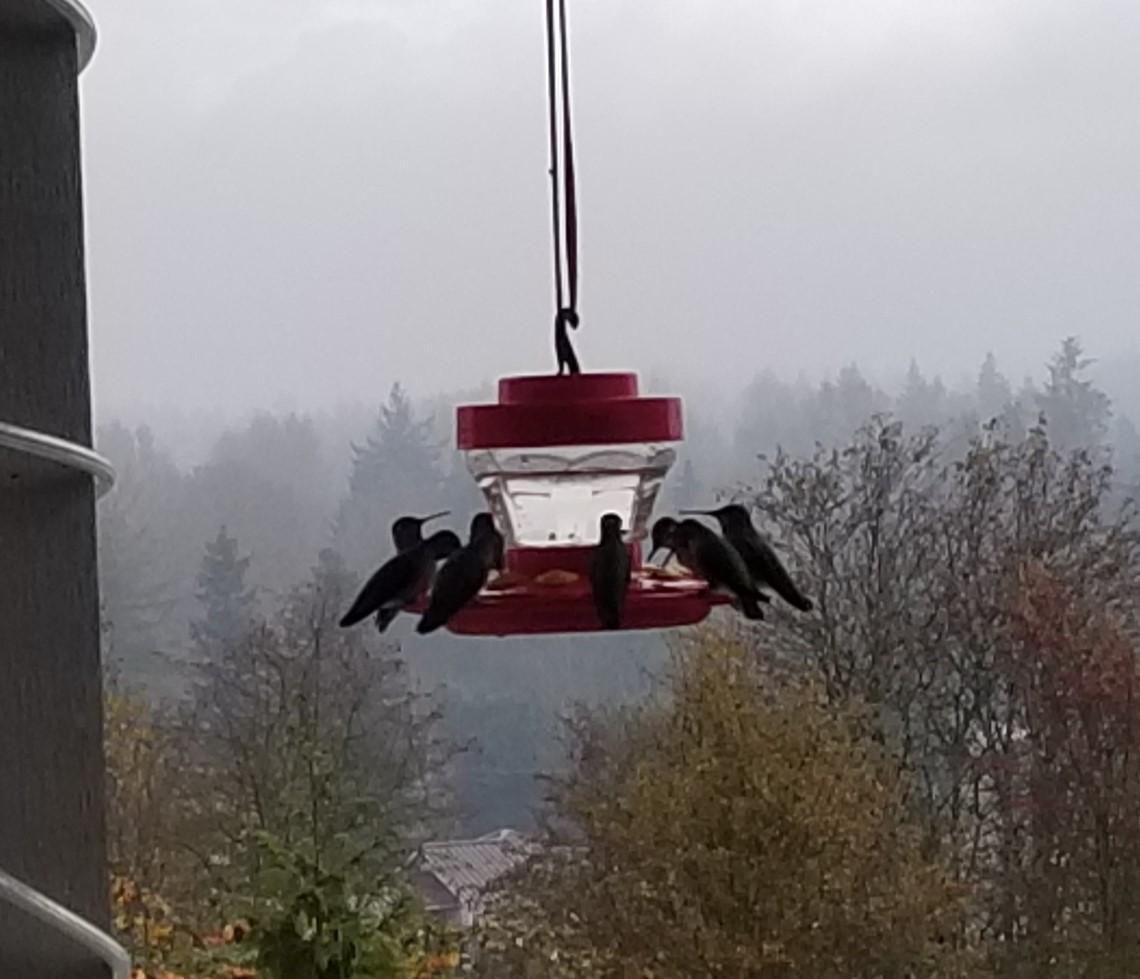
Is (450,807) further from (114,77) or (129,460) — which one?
(114,77)

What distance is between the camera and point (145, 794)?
157 centimetres

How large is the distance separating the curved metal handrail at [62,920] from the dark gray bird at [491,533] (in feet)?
1.55

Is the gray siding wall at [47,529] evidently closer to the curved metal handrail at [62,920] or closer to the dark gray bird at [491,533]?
the curved metal handrail at [62,920]

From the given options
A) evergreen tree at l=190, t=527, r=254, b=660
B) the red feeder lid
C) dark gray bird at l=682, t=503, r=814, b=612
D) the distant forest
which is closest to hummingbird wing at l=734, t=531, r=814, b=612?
dark gray bird at l=682, t=503, r=814, b=612

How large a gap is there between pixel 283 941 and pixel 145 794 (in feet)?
0.59

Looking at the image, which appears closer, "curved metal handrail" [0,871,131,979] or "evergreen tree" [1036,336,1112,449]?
"curved metal handrail" [0,871,131,979]

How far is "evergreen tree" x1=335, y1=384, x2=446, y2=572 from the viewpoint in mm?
1633

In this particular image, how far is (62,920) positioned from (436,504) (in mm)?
1296

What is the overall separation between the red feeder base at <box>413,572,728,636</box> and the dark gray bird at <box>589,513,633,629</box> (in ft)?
0.05

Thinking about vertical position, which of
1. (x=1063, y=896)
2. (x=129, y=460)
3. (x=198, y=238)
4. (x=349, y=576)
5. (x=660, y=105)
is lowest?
(x=1063, y=896)

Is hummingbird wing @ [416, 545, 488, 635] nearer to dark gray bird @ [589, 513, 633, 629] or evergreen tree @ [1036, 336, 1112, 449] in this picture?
dark gray bird @ [589, 513, 633, 629]

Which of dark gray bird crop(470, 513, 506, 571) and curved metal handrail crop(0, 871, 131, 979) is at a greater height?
dark gray bird crop(470, 513, 506, 571)

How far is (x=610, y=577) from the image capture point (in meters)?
0.80

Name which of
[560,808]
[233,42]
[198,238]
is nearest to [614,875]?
[560,808]
